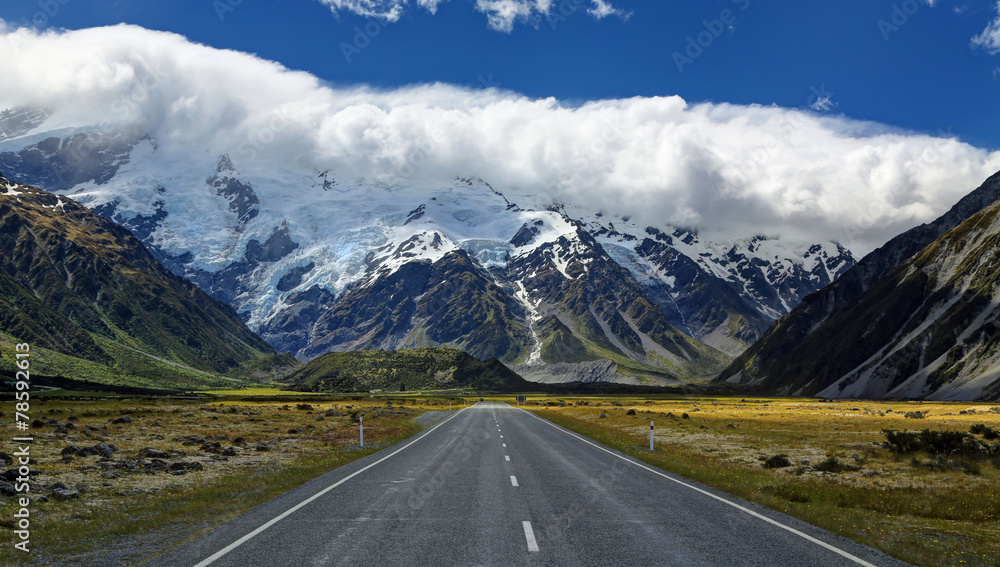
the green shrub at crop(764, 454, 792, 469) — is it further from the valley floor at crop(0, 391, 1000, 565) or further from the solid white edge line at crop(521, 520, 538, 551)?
the solid white edge line at crop(521, 520, 538, 551)

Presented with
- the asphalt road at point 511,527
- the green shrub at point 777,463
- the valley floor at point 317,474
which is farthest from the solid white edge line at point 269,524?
the green shrub at point 777,463

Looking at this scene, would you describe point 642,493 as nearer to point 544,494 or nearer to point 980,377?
point 544,494

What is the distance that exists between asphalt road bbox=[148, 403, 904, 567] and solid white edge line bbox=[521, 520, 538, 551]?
0.04 meters

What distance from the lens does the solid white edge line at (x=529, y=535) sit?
41.0 feet

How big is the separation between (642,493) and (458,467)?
893cm

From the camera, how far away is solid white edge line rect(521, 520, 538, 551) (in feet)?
41.0

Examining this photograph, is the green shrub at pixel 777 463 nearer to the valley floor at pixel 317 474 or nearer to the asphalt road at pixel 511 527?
the valley floor at pixel 317 474

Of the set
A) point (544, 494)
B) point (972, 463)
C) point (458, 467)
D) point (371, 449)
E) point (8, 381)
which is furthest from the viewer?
point (8, 381)

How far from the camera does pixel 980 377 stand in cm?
14250

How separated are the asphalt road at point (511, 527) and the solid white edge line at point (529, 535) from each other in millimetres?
41

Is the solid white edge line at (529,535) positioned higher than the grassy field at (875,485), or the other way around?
the solid white edge line at (529,535)

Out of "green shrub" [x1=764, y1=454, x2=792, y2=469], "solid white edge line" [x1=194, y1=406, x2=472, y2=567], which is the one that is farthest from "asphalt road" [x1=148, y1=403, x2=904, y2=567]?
"green shrub" [x1=764, y1=454, x2=792, y2=469]

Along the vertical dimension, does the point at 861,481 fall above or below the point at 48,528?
below

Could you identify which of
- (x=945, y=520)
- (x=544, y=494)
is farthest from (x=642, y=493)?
(x=945, y=520)
